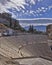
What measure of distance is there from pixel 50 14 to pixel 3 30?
231 cm

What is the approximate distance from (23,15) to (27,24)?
473mm

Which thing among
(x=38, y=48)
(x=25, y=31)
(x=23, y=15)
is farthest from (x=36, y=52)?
(x=23, y=15)

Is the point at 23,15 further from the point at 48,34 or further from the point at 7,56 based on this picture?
the point at 7,56

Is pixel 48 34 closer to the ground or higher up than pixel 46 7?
Result: closer to the ground

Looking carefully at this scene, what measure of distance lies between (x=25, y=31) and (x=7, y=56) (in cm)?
176

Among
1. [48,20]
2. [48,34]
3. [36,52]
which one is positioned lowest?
[36,52]

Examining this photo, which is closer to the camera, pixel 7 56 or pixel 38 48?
pixel 7 56

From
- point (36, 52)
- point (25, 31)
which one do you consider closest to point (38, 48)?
point (36, 52)

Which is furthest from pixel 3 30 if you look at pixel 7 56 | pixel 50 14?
pixel 50 14

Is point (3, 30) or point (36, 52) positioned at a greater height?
point (3, 30)

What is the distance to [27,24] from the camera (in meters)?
10.1

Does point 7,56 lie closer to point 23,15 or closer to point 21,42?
point 21,42

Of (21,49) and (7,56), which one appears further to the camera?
(21,49)

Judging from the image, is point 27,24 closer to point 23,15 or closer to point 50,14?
point 23,15
